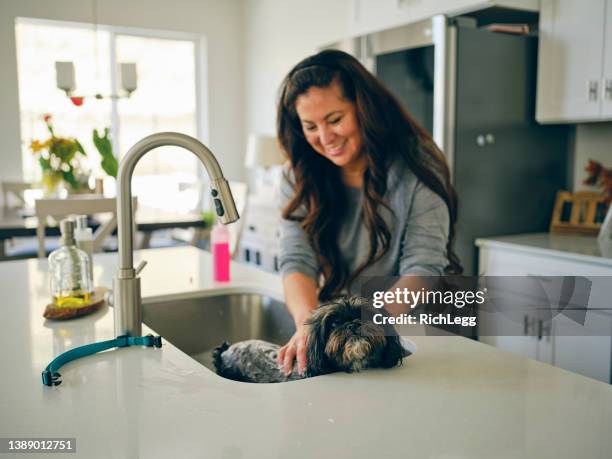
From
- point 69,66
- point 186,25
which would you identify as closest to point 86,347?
point 69,66

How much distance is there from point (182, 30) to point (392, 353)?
5069mm

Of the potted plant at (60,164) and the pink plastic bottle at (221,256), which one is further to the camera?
the potted plant at (60,164)

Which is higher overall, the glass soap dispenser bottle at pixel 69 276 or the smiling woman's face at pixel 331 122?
the smiling woman's face at pixel 331 122

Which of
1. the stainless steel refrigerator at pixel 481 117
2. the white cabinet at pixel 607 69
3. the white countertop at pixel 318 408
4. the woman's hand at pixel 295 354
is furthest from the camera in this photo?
the stainless steel refrigerator at pixel 481 117

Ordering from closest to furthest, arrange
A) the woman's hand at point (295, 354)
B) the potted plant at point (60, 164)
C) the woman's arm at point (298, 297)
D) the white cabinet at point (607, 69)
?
the woman's hand at point (295, 354), the woman's arm at point (298, 297), the white cabinet at point (607, 69), the potted plant at point (60, 164)

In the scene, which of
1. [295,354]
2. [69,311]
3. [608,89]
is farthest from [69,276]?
[608,89]

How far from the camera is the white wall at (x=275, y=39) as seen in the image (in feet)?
15.2

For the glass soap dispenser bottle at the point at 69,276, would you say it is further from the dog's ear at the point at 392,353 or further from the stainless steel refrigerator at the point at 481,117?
the stainless steel refrigerator at the point at 481,117

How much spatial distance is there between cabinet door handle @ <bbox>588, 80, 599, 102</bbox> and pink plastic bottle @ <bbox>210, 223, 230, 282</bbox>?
1.71 metres

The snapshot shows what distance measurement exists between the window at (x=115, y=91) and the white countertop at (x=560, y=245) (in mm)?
3044

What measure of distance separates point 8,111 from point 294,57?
2.29 metres

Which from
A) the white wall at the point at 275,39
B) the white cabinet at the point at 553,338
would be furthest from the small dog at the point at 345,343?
the white wall at the point at 275,39

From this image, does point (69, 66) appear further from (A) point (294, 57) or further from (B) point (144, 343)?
(B) point (144, 343)

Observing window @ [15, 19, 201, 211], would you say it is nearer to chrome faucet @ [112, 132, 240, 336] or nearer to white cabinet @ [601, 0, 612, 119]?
white cabinet @ [601, 0, 612, 119]
